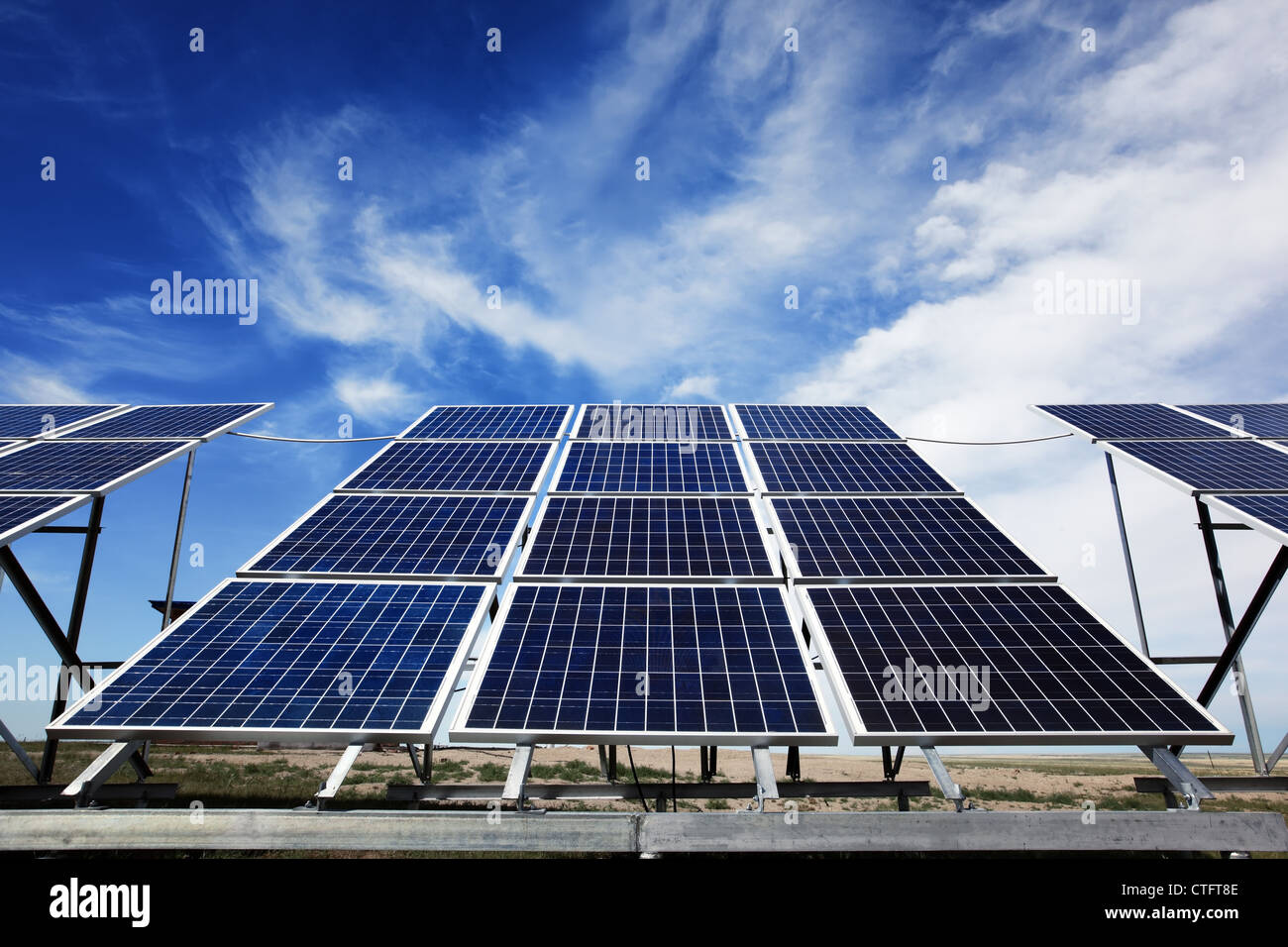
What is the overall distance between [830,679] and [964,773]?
30040mm

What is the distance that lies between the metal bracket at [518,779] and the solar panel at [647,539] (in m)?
4.09

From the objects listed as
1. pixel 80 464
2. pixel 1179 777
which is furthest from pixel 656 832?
pixel 80 464

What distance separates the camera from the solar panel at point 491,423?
2033cm

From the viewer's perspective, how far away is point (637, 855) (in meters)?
7.74

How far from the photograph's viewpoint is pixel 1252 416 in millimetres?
19281

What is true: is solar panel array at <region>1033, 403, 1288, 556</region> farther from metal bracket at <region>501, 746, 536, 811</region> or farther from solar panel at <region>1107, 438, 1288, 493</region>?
metal bracket at <region>501, 746, 536, 811</region>

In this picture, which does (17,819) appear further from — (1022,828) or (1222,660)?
(1222,660)

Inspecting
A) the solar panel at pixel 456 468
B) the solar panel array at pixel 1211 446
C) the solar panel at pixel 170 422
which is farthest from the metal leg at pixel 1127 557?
the solar panel at pixel 170 422

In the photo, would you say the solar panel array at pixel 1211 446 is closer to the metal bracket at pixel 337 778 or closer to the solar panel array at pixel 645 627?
the solar panel array at pixel 645 627

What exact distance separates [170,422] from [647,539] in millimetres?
14194

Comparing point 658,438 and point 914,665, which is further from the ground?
point 658,438

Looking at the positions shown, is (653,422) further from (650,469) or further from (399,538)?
(399,538)

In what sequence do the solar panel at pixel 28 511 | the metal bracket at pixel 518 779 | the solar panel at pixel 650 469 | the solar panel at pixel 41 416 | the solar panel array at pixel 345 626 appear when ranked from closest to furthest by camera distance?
the metal bracket at pixel 518 779
the solar panel array at pixel 345 626
the solar panel at pixel 28 511
the solar panel at pixel 650 469
the solar panel at pixel 41 416
